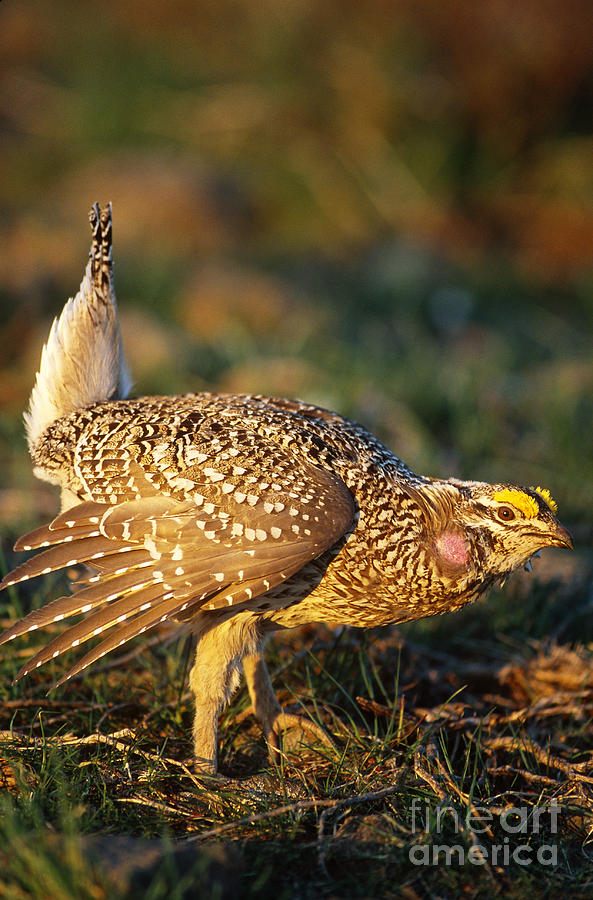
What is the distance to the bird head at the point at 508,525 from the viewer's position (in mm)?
3309

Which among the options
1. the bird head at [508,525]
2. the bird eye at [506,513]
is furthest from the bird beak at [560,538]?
the bird eye at [506,513]

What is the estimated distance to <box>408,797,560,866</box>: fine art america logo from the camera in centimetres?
270

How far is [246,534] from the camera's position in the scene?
314cm

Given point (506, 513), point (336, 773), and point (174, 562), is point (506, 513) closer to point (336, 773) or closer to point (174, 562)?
point (336, 773)

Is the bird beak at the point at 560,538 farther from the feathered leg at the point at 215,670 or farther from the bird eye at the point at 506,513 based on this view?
the feathered leg at the point at 215,670

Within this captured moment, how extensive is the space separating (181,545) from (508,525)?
4.17ft

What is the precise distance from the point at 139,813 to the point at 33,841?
2.30 ft

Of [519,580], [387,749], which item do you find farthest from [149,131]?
[387,749]

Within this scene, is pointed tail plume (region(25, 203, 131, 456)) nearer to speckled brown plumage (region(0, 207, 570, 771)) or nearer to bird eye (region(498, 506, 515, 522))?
speckled brown plumage (region(0, 207, 570, 771))

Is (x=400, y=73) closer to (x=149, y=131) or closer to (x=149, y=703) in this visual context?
(x=149, y=131)

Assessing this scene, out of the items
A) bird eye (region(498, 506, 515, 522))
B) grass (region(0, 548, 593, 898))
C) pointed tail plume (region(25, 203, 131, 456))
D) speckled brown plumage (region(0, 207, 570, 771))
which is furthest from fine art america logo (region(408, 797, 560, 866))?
pointed tail plume (region(25, 203, 131, 456))

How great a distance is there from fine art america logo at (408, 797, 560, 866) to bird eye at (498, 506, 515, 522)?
1038 mm

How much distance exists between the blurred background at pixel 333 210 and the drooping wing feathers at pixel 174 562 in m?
2.07

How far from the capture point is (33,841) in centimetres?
228
